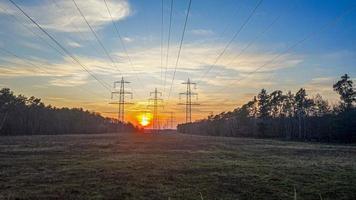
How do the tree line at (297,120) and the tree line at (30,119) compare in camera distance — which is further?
the tree line at (30,119)

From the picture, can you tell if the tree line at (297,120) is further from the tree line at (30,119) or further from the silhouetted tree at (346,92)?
the tree line at (30,119)

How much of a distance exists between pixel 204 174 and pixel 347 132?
65.0 meters

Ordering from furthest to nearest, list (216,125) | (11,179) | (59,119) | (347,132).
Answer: (216,125) → (59,119) → (347,132) → (11,179)

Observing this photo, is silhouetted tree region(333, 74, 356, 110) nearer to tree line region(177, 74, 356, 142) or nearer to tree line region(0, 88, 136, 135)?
tree line region(177, 74, 356, 142)

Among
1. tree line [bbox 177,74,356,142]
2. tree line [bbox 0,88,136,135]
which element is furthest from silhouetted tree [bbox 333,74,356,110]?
tree line [bbox 0,88,136,135]

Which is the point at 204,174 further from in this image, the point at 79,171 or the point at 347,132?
the point at 347,132

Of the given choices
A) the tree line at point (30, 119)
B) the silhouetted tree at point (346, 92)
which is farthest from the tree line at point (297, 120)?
the tree line at point (30, 119)

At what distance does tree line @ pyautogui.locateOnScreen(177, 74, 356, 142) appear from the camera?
78806mm

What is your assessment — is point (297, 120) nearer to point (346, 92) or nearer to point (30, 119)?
point (346, 92)

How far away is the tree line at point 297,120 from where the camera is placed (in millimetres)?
78806

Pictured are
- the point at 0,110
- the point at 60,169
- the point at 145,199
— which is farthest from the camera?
the point at 0,110

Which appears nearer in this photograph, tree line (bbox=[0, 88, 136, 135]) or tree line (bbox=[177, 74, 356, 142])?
tree line (bbox=[177, 74, 356, 142])

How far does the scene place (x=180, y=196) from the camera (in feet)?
44.0

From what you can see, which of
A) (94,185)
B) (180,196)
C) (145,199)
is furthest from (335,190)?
(94,185)
